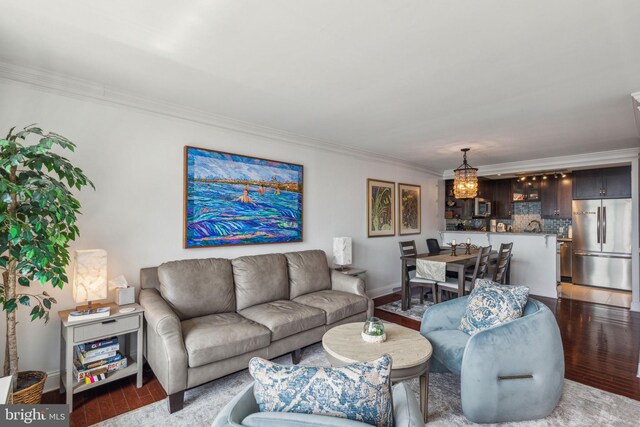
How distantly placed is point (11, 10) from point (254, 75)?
1.38 m

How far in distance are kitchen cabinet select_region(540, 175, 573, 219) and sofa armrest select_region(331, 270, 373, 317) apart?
5.46 m

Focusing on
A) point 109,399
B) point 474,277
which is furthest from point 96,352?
point 474,277

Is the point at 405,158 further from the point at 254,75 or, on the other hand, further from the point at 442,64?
the point at 254,75

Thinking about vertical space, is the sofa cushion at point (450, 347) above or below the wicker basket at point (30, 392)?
above

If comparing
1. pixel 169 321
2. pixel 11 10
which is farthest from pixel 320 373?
pixel 11 10

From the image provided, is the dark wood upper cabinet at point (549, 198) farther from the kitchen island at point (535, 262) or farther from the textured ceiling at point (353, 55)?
the textured ceiling at point (353, 55)

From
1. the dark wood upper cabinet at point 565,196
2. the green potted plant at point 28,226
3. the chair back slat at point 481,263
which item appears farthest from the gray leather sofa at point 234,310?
the dark wood upper cabinet at point 565,196

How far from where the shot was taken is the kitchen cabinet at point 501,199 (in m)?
7.18

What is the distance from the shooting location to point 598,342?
3320mm

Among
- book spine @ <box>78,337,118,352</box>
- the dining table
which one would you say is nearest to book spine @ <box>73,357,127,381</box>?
book spine @ <box>78,337,118,352</box>

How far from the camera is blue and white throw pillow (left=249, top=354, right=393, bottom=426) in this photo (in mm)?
936

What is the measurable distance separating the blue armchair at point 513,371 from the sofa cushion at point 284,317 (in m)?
1.35

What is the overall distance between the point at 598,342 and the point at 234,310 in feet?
12.7

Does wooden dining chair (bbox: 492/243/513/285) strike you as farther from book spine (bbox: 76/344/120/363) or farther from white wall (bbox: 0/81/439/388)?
book spine (bbox: 76/344/120/363)
